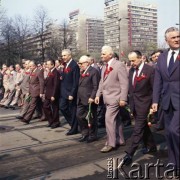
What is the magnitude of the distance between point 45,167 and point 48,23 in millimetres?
42459

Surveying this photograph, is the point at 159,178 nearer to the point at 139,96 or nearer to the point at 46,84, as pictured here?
the point at 139,96

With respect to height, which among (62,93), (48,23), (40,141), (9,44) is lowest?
(40,141)

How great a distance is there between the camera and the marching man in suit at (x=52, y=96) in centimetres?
834

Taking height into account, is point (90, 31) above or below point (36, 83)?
above

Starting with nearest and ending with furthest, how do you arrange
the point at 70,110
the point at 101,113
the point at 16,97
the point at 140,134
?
the point at 140,134
the point at 70,110
the point at 101,113
the point at 16,97

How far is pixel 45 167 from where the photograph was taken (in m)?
5.17

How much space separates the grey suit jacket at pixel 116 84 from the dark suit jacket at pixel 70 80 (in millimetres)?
1544

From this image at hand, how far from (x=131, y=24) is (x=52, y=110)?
54.4 metres

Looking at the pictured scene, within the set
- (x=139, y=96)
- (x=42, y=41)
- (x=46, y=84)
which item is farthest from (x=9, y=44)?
(x=139, y=96)

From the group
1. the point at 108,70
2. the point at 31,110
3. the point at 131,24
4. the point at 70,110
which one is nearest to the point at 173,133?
the point at 108,70

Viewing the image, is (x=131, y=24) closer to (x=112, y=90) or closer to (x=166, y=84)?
(x=112, y=90)

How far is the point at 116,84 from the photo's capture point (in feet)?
19.6

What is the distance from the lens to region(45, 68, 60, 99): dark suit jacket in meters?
8.33

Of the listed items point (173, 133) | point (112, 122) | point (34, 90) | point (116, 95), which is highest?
point (116, 95)
